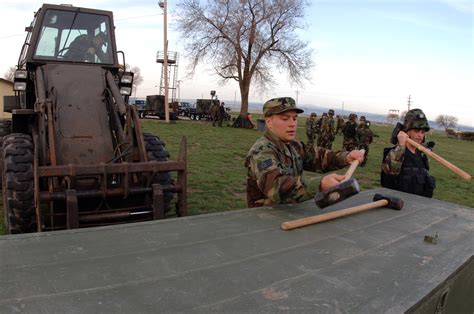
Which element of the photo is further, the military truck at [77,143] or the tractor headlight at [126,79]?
the tractor headlight at [126,79]

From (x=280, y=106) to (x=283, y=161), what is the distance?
1.15 ft

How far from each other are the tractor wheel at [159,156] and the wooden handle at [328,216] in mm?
2243

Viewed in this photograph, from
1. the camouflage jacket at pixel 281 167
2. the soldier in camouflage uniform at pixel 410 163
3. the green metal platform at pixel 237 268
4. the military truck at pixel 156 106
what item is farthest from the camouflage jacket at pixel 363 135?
the military truck at pixel 156 106

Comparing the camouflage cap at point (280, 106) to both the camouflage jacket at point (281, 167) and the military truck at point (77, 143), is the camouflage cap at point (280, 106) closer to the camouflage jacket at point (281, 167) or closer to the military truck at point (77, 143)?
the camouflage jacket at point (281, 167)

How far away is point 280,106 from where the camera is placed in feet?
8.88

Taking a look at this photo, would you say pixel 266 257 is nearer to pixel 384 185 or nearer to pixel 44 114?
pixel 384 185

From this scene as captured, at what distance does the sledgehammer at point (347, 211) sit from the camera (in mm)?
2186

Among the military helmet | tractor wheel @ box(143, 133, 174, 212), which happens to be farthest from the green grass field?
the military helmet

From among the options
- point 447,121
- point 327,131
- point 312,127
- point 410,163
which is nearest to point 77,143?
point 410,163

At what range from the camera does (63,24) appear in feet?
17.8

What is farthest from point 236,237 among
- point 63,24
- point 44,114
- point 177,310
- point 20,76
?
point 63,24

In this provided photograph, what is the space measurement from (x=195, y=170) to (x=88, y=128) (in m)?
4.64

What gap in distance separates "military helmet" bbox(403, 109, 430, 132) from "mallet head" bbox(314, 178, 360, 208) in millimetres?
2044

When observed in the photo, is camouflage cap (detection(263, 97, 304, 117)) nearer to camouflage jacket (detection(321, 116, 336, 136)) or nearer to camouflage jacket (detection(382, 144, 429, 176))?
camouflage jacket (detection(382, 144, 429, 176))
